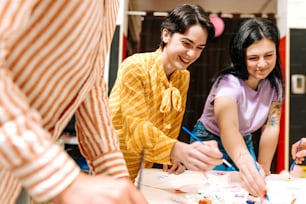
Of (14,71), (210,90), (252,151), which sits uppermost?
(14,71)

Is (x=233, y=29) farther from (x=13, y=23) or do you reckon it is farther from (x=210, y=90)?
(x=13, y=23)

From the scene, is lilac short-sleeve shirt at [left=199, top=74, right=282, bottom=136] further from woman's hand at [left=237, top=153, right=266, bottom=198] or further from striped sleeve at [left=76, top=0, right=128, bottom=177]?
striped sleeve at [left=76, top=0, right=128, bottom=177]

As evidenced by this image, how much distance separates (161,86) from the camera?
97 centimetres

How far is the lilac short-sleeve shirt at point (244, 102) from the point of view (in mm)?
1083

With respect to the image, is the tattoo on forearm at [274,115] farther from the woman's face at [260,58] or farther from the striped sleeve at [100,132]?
the striped sleeve at [100,132]

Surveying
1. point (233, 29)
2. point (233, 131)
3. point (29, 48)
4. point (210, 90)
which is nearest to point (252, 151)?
point (233, 131)

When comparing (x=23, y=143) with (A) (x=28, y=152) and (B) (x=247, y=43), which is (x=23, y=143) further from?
(B) (x=247, y=43)

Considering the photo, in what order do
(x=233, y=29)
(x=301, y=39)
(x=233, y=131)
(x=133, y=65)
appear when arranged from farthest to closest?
(x=301, y=39), (x=233, y=29), (x=233, y=131), (x=133, y=65)

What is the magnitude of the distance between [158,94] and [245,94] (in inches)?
11.6

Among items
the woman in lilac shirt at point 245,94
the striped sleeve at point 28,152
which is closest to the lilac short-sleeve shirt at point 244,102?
the woman in lilac shirt at point 245,94

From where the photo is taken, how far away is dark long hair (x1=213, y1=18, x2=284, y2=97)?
42.7 inches

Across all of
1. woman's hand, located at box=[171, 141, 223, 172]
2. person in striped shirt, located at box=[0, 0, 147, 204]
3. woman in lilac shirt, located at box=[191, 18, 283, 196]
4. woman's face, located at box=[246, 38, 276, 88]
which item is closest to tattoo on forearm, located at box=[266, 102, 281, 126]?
woman in lilac shirt, located at box=[191, 18, 283, 196]

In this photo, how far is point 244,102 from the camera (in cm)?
110

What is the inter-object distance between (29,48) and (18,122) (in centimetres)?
9
